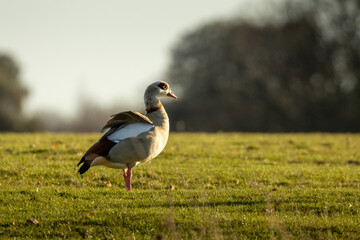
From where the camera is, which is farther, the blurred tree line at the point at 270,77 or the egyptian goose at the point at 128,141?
the blurred tree line at the point at 270,77

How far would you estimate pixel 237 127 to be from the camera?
54812 millimetres

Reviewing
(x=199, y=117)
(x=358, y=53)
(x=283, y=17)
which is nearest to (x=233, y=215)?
(x=358, y=53)

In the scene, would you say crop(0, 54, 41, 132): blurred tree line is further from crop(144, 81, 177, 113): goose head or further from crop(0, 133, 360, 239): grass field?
crop(144, 81, 177, 113): goose head

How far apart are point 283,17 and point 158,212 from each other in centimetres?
4566

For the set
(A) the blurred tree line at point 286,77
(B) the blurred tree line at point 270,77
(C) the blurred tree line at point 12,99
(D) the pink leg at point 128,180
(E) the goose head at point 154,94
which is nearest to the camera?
(D) the pink leg at point 128,180

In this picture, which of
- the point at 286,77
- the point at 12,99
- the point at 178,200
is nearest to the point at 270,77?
the point at 286,77

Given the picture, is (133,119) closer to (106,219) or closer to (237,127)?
(106,219)

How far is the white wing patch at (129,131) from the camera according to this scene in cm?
1105

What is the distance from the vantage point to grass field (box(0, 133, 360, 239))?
9.17m

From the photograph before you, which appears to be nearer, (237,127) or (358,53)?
(358,53)

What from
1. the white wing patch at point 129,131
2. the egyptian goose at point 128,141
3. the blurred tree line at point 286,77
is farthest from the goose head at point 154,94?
the blurred tree line at point 286,77

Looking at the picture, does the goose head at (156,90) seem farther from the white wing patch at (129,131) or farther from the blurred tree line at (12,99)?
the blurred tree line at (12,99)

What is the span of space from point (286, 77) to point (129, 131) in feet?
141

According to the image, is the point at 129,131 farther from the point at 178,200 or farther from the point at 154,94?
the point at 178,200
